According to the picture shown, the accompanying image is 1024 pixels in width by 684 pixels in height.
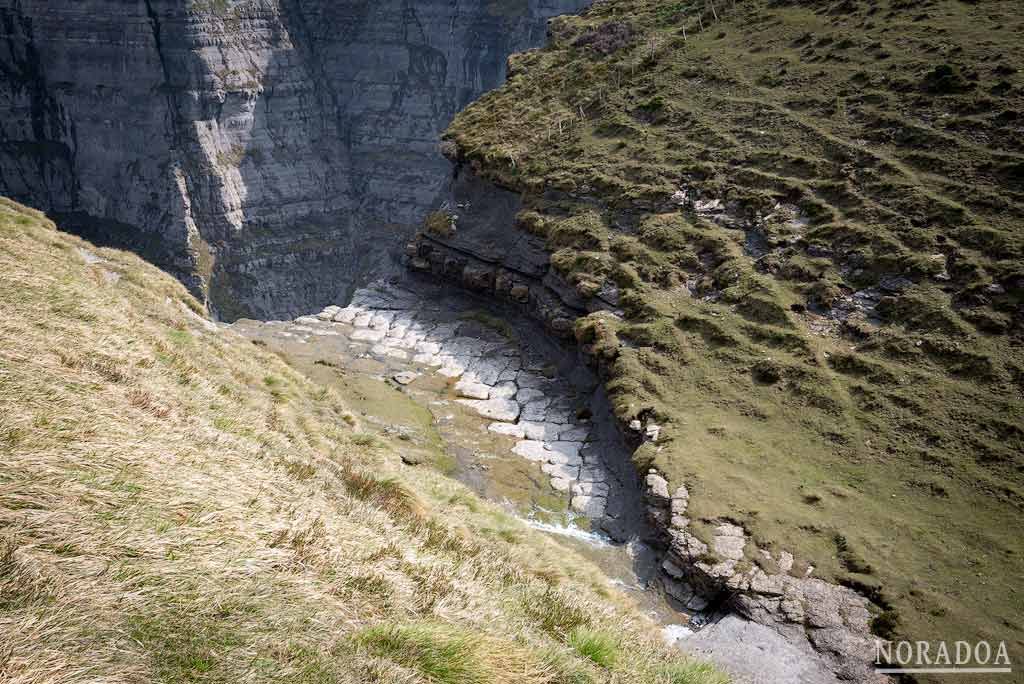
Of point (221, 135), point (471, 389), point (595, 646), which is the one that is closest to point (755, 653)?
point (595, 646)

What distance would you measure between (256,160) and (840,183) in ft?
318

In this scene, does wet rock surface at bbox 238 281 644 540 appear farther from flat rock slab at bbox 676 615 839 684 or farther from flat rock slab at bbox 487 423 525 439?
flat rock slab at bbox 676 615 839 684

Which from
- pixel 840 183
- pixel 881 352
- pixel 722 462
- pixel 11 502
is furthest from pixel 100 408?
pixel 840 183

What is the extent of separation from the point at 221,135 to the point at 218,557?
10856cm

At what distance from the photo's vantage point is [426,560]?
7727 mm

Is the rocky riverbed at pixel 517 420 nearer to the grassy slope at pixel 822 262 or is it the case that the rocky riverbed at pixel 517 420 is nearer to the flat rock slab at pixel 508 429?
the flat rock slab at pixel 508 429

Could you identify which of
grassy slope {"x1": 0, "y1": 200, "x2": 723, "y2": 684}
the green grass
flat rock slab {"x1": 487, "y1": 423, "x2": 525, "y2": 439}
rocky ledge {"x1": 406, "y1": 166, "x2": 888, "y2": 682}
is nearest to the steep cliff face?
flat rock slab {"x1": 487, "y1": 423, "x2": 525, "y2": 439}

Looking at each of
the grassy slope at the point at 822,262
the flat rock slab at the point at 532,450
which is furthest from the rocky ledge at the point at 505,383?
the grassy slope at the point at 822,262

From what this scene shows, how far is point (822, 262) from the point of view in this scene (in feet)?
77.3

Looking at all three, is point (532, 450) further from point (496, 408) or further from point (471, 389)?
point (471, 389)

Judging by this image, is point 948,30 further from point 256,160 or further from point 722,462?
point 256,160
